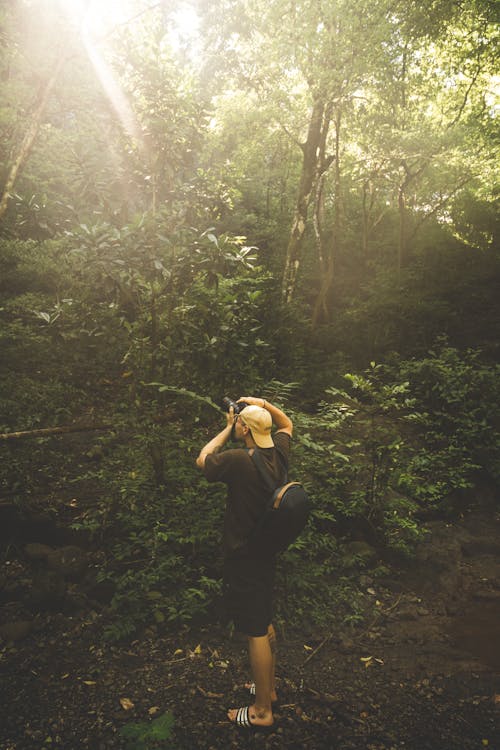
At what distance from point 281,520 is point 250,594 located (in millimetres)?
603

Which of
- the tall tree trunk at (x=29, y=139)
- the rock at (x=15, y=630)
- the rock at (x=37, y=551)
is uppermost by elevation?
the tall tree trunk at (x=29, y=139)

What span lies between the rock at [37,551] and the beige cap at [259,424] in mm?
2846

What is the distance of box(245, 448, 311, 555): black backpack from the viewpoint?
2734 mm

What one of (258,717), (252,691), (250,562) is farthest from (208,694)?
(250,562)

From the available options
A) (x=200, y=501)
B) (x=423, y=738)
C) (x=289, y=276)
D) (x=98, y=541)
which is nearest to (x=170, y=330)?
(x=200, y=501)

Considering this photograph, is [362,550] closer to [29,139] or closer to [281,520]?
[281,520]

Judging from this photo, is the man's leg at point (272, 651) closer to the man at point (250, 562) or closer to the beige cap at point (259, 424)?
the man at point (250, 562)

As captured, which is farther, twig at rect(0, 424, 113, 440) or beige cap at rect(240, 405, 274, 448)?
twig at rect(0, 424, 113, 440)

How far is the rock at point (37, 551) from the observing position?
432cm

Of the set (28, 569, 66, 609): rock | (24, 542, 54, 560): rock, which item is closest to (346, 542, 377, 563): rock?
(28, 569, 66, 609): rock

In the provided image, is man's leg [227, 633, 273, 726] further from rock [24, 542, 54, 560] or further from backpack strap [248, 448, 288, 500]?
rock [24, 542, 54, 560]

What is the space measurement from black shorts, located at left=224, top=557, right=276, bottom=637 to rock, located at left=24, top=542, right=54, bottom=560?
2.41 m

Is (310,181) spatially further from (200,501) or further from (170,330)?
(200,501)

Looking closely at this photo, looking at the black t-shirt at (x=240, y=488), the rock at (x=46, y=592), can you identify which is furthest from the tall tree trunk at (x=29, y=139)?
the black t-shirt at (x=240, y=488)
